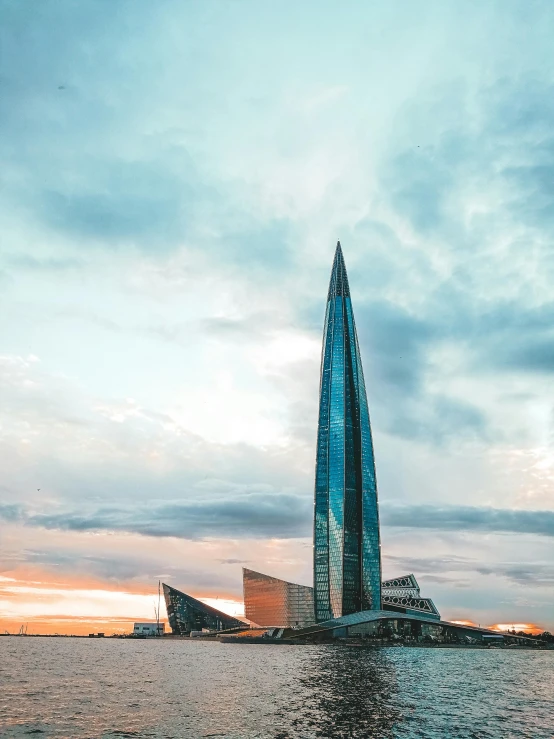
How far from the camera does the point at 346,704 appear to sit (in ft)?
188

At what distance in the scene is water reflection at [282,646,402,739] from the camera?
149 feet

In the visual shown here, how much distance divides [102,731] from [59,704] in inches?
625

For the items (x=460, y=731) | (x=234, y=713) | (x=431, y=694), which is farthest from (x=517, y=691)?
(x=234, y=713)

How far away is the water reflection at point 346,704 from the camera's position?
45312 mm

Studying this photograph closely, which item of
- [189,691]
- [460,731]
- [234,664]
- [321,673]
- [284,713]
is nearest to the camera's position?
[460,731]

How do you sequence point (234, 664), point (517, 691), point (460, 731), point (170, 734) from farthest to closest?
point (234, 664)
point (517, 691)
point (460, 731)
point (170, 734)

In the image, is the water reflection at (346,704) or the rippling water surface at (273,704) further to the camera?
the rippling water surface at (273,704)

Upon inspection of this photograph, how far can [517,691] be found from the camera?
77375 millimetres

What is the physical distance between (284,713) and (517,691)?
3864cm

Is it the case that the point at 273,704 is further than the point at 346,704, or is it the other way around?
the point at 273,704

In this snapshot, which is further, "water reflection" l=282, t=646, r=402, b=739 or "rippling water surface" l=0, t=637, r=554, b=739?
"rippling water surface" l=0, t=637, r=554, b=739

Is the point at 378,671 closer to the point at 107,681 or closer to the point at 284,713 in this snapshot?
the point at 107,681

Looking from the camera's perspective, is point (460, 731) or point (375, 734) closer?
point (375, 734)

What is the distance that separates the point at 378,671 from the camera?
93938mm
